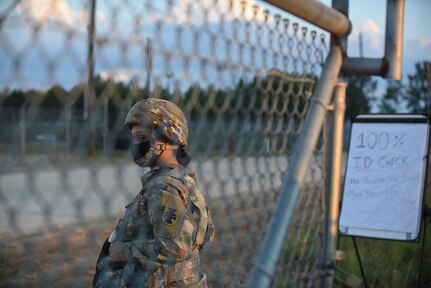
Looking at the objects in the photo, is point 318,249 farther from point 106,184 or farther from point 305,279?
point 106,184

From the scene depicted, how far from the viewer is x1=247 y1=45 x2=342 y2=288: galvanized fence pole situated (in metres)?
2.27

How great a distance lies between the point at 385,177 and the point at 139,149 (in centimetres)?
303

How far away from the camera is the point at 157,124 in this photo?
2.10 m

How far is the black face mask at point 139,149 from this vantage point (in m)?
2.03

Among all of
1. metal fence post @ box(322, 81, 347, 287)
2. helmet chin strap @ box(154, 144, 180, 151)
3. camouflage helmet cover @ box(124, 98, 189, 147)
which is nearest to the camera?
camouflage helmet cover @ box(124, 98, 189, 147)

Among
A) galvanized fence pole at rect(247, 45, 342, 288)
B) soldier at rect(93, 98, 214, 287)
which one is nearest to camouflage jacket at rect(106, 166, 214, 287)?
soldier at rect(93, 98, 214, 287)

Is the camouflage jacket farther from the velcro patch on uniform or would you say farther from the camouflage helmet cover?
the camouflage helmet cover

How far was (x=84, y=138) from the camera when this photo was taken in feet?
5.21

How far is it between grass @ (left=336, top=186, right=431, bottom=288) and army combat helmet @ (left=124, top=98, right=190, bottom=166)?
114 inches

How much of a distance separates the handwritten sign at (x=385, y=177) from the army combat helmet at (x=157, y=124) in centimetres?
279

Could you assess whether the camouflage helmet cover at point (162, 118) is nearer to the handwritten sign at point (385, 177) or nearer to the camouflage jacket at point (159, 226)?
the camouflage jacket at point (159, 226)

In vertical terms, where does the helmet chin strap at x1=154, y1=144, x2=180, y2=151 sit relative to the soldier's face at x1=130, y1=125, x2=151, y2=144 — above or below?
below

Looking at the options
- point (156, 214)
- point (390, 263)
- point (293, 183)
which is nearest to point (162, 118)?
point (156, 214)

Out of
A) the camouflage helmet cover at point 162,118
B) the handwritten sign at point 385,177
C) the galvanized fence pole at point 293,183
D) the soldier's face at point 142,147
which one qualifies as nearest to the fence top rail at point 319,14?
the galvanized fence pole at point 293,183
